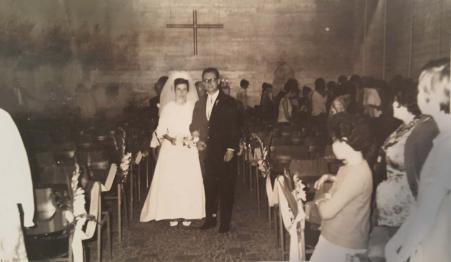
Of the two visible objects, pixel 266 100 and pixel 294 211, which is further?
pixel 266 100

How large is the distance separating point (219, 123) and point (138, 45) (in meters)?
0.81

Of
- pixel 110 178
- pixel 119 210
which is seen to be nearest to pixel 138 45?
pixel 110 178

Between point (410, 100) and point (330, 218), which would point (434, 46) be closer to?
point (410, 100)

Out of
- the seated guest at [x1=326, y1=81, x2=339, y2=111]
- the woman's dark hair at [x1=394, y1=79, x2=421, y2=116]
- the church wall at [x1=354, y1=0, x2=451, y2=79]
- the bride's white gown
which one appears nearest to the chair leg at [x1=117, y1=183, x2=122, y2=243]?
the bride's white gown

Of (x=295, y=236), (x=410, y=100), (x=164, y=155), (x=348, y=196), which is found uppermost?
(x=410, y=100)

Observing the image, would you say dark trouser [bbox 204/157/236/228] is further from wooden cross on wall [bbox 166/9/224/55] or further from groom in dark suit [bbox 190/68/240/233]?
wooden cross on wall [bbox 166/9/224/55]

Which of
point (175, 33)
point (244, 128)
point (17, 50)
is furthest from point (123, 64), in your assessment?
point (244, 128)

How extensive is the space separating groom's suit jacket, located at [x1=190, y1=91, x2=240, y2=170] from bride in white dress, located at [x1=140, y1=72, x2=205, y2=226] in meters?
0.07

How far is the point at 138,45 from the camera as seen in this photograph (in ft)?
13.0

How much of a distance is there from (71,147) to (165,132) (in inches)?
27.2

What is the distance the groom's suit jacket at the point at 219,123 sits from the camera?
4105 millimetres

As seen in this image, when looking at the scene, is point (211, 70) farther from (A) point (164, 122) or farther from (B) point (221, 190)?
(B) point (221, 190)

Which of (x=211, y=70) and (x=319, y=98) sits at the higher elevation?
(x=211, y=70)

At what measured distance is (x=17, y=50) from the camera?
3.85m
